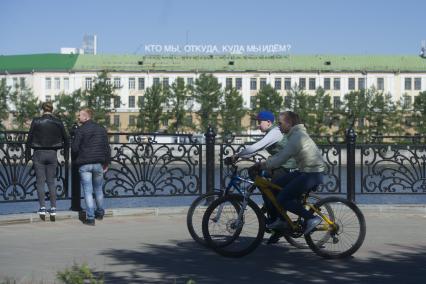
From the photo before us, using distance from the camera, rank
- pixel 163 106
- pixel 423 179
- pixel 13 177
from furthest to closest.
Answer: pixel 163 106 < pixel 423 179 < pixel 13 177

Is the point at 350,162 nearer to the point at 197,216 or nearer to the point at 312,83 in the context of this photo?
the point at 197,216

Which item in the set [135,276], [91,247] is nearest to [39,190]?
[91,247]

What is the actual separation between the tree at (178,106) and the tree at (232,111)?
3.50 m

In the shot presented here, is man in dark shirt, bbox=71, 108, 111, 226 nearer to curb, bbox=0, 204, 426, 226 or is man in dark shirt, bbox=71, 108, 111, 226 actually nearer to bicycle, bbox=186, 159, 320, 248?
curb, bbox=0, 204, 426, 226

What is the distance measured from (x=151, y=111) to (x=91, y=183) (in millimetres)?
75165

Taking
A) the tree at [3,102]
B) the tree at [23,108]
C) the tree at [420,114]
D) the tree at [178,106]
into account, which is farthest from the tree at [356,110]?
the tree at [3,102]

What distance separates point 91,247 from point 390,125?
7602cm

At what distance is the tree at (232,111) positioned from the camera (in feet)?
278

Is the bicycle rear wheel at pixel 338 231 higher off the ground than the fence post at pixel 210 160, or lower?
lower

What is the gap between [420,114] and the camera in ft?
280

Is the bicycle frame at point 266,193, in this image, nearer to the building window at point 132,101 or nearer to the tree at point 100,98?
the tree at point 100,98

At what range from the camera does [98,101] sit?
259 feet

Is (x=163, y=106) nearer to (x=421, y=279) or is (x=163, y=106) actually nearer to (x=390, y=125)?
(x=390, y=125)

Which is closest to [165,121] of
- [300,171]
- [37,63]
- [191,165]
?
[37,63]
